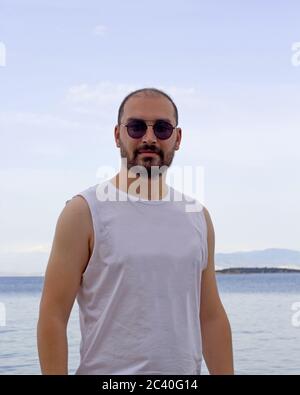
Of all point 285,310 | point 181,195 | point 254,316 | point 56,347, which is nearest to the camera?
point 56,347

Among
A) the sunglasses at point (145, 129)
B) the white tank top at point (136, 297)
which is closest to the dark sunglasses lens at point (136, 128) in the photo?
the sunglasses at point (145, 129)

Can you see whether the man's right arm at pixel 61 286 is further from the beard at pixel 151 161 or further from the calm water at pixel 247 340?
the calm water at pixel 247 340

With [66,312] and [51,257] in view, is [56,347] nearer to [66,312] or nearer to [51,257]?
[66,312]

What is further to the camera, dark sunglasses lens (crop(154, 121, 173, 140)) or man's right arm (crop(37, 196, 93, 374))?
dark sunglasses lens (crop(154, 121, 173, 140))

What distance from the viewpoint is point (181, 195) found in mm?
3688

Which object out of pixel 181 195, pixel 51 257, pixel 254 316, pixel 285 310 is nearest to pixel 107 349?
pixel 51 257

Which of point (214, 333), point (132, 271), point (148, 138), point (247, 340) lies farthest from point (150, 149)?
point (247, 340)

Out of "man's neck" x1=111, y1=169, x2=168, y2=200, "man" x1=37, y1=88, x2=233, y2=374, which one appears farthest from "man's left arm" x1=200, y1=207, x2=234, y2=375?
"man's neck" x1=111, y1=169, x2=168, y2=200

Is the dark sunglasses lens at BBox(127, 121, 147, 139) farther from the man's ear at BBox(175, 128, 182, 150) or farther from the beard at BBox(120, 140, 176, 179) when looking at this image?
the man's ear at BBox(175, 128, 182, 150)

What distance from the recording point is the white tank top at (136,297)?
328 centimetres

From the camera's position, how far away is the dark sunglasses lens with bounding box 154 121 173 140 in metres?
3.52

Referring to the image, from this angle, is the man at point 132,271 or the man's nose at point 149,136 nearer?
the man at point 132,271

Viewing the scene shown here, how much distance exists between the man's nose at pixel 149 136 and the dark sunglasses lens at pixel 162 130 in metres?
0.02

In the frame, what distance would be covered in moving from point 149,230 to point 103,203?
227 millimetres
